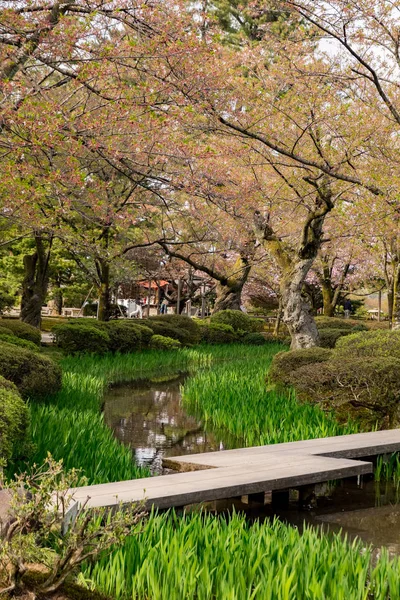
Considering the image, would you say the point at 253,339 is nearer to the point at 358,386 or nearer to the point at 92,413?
the point at 358,386

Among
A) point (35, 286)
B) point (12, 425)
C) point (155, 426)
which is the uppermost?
point (35, 286)

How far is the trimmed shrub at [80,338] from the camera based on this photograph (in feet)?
53.0

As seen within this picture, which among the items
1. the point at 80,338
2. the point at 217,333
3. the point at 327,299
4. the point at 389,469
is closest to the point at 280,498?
the point at 389,469

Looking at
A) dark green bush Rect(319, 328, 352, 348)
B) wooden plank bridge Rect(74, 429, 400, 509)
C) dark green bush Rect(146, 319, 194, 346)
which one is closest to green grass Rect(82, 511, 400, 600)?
wooden plank bridge Rect(74, 429, 400, 509)

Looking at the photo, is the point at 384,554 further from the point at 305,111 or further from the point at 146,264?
the point at 146,264

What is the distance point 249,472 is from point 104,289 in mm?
14062

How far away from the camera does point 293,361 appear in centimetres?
1091

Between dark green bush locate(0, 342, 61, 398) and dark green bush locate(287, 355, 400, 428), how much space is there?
340cm

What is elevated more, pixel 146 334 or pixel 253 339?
pixel 146 334

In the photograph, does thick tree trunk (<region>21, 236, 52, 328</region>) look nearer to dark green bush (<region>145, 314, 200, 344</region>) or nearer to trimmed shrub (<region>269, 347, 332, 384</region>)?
dark green bush (<region>145, 314, 200, 344</region>)

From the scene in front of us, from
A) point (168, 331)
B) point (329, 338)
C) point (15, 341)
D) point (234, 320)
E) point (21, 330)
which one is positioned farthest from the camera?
point (234, 320)

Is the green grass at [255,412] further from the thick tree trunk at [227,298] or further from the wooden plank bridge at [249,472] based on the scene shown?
the thick tree trunk at [227,298]

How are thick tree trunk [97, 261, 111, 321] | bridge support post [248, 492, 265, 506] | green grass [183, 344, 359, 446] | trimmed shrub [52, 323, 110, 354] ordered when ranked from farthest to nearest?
thick tree trunk [97, 261, 111, 321], trimmed shrub [52, 323, 110, 354], green grass [183, 344, 359, 446], bridge support post [248, 492, 265, 506]

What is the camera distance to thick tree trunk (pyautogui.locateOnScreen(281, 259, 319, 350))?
14.1 m
